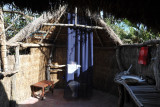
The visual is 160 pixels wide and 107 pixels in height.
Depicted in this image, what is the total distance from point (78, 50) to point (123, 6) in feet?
11.9

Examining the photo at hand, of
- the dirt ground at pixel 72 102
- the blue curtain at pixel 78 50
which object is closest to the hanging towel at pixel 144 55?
the dirt ground at pixel 72 102

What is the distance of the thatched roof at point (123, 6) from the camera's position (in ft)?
4.06

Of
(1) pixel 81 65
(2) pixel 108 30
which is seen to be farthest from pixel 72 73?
(2) pixel 108 30

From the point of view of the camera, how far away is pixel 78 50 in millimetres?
5039

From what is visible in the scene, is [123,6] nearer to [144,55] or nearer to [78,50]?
[144,55]

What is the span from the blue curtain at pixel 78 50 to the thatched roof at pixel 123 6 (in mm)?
3148

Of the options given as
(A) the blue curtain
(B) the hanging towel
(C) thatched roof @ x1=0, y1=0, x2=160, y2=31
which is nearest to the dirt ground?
(A) the blue curtain

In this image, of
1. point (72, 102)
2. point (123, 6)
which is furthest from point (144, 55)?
point (72, 102)

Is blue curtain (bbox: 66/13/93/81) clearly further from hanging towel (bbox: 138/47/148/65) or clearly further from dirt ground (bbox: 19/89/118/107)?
hanging towel (bbox: 138/47/148/65)

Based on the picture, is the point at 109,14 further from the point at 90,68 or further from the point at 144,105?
the point at 90,68

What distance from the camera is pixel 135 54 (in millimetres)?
3973

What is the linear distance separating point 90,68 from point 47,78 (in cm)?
215

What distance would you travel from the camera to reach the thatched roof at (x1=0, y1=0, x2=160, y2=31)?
4.06 feet

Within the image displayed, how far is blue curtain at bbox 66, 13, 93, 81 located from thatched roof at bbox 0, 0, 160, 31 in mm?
3148
